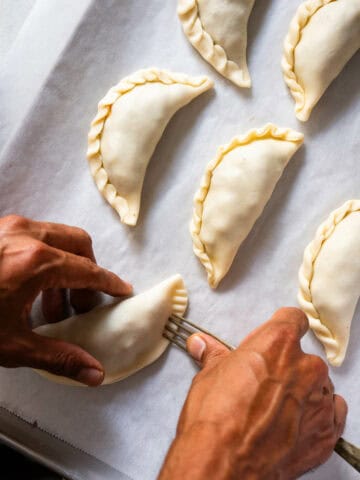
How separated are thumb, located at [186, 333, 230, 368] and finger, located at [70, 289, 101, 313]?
236mm

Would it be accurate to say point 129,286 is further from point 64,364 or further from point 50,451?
point 50,451

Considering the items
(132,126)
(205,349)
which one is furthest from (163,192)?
(205,349)

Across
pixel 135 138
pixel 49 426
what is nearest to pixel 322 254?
pixel 135 138

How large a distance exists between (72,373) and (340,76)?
88 centimetres

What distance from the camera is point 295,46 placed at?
4.11 feet

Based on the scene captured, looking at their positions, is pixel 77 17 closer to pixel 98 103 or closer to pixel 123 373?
pixel 98 103

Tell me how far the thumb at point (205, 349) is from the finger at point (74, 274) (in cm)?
20

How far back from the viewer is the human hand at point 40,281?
3.32ft

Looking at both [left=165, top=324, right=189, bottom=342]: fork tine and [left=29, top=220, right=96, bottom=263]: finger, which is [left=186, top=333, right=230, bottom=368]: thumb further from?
[left=29, top=220, right=96, bottom=263]: finger

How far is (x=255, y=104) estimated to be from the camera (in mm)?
1274

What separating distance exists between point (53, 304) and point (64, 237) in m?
0.19

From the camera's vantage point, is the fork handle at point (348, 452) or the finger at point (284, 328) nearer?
the finger at point (284, 328)

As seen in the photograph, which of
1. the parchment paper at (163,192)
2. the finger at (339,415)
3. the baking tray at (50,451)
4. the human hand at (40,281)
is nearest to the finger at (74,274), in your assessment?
the human hand at (40,281)

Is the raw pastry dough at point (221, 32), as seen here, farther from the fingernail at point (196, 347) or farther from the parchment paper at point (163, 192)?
the fingernail at point (196, 347)
